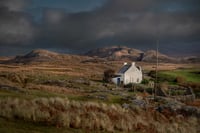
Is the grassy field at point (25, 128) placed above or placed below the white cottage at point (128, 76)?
below

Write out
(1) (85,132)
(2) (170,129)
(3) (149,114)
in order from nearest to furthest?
(1) (85,132)
(2) (170,129)
(3) (149,114)

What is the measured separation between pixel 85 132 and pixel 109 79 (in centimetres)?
6894

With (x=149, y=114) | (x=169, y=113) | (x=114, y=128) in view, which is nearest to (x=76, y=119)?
(x=114, y=128)

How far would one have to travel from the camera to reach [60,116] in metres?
15.4

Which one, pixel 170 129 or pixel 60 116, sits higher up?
pixel 60 116

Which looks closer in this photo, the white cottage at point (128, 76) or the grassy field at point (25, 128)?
the grassy field at point (25, 128)

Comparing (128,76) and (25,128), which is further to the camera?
(128,76)

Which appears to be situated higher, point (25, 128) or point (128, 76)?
point (128, 76)

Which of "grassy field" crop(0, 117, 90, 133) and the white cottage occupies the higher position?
the white cottage

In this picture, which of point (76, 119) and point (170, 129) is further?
point (170, 129)

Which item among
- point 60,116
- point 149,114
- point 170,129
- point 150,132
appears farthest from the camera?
point 149,114

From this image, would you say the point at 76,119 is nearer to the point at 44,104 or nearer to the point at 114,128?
the point at 114,128

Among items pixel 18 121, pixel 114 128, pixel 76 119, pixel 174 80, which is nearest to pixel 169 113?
pixel 114 128

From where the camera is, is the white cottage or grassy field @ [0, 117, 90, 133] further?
the white cottage
